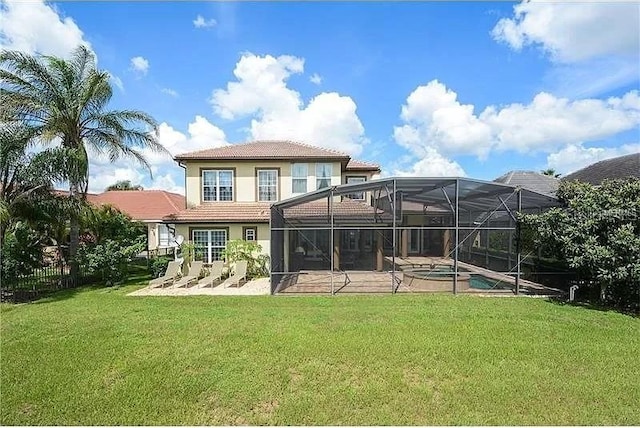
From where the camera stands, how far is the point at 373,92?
15391 mm

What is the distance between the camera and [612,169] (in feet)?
75.9

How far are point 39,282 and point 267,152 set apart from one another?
1177 cm

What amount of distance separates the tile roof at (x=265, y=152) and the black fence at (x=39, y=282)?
23.8ft

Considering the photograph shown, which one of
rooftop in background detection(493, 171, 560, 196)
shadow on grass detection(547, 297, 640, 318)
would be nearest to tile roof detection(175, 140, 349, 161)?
shadow on grass detection(547, 297, 640, 318)

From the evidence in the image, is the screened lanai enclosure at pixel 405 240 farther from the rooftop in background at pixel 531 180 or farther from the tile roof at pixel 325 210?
the rooftop in background at pixel 531 180

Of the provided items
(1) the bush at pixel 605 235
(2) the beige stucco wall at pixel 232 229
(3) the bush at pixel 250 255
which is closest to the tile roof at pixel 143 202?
(2) the beige stucco wall at pixel 232 229

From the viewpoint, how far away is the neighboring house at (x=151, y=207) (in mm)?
30234

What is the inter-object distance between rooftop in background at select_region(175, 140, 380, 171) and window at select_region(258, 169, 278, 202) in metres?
0.84

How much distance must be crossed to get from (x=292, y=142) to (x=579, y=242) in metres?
15.2

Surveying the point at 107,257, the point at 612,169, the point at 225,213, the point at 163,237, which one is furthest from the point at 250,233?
the point at 612,169

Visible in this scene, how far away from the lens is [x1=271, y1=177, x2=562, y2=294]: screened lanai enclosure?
13383 millimetres

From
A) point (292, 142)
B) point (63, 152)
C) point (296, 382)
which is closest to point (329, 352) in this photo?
point (296, 382)

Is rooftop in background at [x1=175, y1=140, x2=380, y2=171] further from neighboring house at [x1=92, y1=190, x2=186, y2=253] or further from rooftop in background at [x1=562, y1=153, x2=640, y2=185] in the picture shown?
rooftop in background at [x1=562, y1=153, x2=640, y2=185]

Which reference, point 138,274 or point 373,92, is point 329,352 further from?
point 138,274
